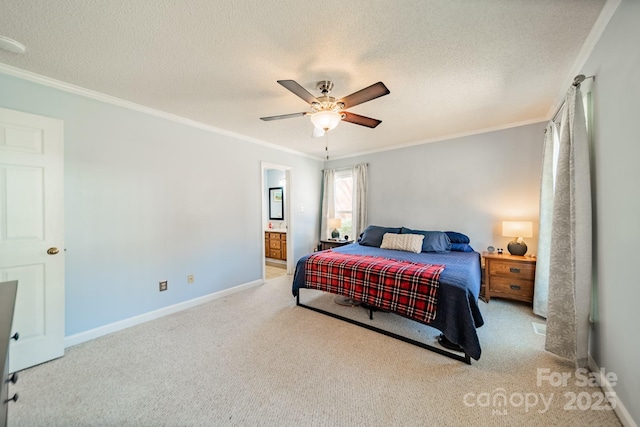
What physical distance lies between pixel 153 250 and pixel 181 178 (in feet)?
3.13

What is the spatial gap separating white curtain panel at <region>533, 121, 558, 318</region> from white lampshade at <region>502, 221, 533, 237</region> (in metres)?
0.26

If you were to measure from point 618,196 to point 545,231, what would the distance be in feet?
5.16

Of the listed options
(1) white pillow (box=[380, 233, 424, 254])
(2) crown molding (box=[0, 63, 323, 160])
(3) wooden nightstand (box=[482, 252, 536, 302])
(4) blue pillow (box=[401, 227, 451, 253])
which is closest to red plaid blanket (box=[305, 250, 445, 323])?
(1) white pillow (box=[380, 233, 424, 254])

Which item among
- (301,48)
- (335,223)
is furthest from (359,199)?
(301,48)

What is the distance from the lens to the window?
529 centimetres

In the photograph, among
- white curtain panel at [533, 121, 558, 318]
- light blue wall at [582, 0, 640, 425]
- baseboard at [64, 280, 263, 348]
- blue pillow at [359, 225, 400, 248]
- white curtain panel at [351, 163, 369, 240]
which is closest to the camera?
light blue wall at [582, 0, 640, 425]

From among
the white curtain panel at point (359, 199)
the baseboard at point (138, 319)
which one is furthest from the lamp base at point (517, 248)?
the baseboard at point (138, 319)

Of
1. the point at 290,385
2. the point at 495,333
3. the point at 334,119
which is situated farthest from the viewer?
the point at 495,333

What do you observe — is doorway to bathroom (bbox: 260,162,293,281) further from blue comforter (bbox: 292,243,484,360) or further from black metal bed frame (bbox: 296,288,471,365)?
blue comforter (bbox: 292,243,484,360)

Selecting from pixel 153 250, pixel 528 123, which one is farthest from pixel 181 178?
pixel 528 123

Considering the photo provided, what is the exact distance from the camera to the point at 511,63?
2.02m

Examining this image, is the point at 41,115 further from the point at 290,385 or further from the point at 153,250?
the point at 290,385

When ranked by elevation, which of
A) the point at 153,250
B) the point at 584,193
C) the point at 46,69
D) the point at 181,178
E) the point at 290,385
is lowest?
the point at 290,385

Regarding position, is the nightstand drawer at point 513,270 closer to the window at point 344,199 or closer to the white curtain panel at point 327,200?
the window at point 344,199
